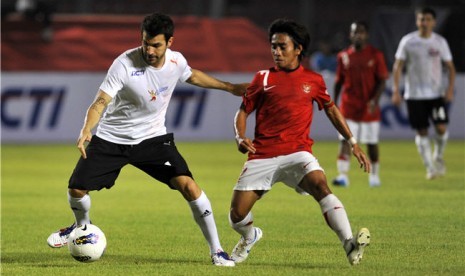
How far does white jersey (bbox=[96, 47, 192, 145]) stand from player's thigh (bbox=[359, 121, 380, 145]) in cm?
731

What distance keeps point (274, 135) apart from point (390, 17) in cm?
1951

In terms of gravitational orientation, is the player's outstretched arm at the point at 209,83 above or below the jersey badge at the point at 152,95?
above

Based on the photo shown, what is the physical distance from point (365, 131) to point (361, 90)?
1.98ft

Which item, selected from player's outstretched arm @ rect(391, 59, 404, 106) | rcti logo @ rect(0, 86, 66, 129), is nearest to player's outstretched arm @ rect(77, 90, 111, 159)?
player's outstretched arm @ rect(391, 59, 404, 106)

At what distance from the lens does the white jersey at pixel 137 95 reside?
9438mm

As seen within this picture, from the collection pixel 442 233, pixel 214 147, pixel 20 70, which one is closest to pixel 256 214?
pixel 442 233

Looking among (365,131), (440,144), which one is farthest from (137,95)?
(440,144)

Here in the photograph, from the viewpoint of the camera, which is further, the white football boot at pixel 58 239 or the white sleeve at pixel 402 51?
the white sleeve at pixel 402 51

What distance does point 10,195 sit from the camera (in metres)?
15.7

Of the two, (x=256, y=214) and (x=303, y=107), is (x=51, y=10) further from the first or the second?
(x=303, y=107)

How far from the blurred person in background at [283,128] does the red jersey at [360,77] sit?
7208 millimetres

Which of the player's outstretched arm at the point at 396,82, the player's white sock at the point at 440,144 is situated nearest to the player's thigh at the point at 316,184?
the player's outstretched arm at the point at 396,82

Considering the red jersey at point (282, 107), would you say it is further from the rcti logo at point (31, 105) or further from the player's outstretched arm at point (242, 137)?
the rcti logo at point (31, 105)

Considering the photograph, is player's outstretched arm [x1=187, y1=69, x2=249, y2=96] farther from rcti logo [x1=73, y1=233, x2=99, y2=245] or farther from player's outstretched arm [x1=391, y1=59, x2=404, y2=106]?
player's outstretched arm [x1=391, y1=59, x2=404, y2=106]
